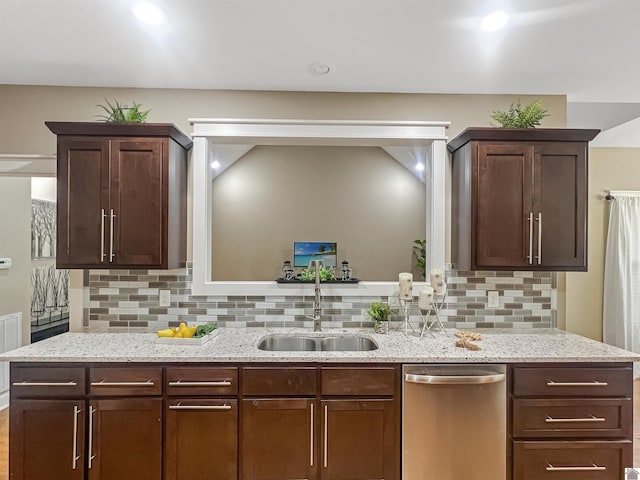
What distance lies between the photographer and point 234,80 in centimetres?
273

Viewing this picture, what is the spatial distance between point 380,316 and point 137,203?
1762 mm

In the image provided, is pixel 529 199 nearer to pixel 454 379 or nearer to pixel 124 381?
pixel 454 379

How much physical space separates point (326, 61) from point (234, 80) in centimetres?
69

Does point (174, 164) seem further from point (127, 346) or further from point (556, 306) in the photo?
point (556, 306)

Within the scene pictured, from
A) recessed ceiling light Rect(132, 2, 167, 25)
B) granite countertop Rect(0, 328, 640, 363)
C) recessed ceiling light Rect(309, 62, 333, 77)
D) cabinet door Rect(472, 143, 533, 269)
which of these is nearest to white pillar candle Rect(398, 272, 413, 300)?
granite countertop Rect(0, 328, 640, 363)

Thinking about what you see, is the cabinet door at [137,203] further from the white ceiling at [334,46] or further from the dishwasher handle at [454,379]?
the dishwasher handle at [454,379]

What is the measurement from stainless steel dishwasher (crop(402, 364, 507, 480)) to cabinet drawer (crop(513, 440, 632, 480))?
0.11m

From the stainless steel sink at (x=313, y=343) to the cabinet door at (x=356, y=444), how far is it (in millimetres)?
564

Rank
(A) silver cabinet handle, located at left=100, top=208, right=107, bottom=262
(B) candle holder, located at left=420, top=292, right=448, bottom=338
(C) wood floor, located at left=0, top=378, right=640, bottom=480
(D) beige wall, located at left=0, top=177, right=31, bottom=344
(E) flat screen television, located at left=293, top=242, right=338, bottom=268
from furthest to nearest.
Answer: (E) flat screen television, located at left=293, top=242, right=338, bottom=268, (D) beige wall, located at left=0, top=177, right=31, bottom=344, (B) candle holder, located at left=420, top=292, right=448, bottom=338, (C) wood floor, located at left=0, top=378, right=640, bottom=480, (A) silver cabinet handle, located at left=100, top=208, right=107, bottom=262

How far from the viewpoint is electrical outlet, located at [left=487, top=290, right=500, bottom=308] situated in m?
2.88

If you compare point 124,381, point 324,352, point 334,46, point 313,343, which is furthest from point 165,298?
point 334,46

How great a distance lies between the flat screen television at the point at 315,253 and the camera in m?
5.75

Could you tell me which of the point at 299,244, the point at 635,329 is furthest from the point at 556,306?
the point at 299,244

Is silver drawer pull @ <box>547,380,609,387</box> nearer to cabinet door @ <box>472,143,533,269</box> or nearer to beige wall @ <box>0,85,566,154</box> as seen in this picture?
cabinet door @ <box>472,143,533,269</box>
